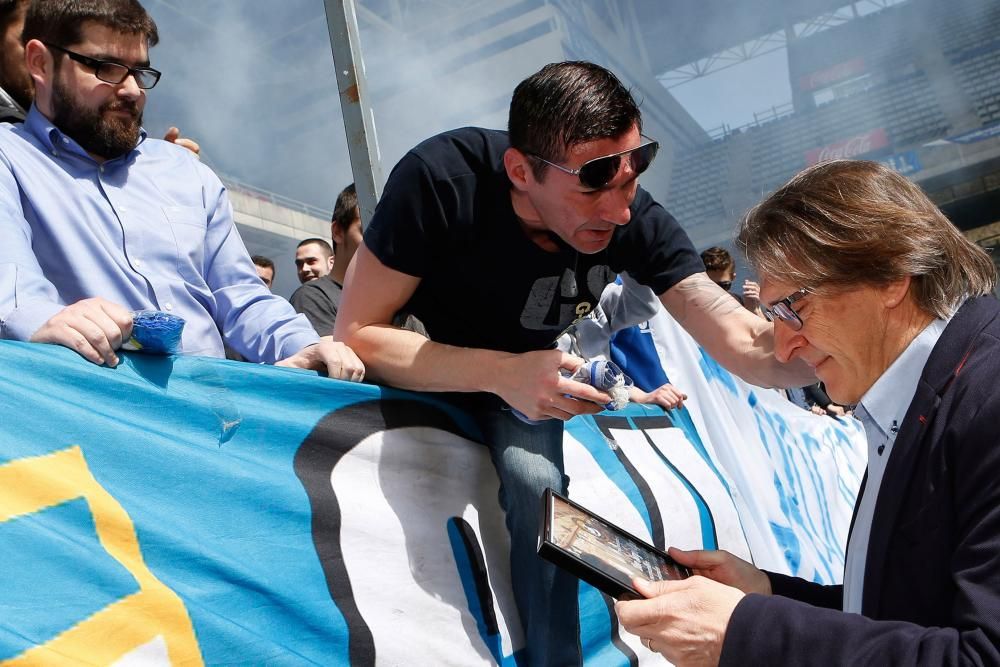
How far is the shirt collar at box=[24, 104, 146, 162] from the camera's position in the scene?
2207mm

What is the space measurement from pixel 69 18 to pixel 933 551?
2.11 meters

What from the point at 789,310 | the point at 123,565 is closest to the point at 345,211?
the point at 123,565

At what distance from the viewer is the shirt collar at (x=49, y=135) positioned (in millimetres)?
2207

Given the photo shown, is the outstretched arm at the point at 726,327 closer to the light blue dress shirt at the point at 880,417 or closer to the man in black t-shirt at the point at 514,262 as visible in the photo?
the man in black t-shirt at the point at 514,262

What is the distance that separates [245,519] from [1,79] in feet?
5.29

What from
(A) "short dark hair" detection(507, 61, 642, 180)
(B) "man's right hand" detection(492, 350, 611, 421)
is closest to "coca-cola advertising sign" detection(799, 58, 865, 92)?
(A) "short dark hair" detection(507, 61, 642, 180)

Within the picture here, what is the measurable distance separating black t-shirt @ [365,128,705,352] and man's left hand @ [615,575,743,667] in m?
0.93

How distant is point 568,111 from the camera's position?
6.97 feet

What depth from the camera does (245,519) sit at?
1.82m

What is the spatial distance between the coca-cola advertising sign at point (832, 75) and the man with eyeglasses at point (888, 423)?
3679 cm

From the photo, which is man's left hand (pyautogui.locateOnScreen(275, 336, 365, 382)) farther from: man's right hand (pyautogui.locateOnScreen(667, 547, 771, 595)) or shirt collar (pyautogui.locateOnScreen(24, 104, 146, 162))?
man's right hand (pyautogui.locateOnScreen(667, 547, 771, 595))

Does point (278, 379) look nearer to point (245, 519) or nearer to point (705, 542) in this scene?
point (245, 519)

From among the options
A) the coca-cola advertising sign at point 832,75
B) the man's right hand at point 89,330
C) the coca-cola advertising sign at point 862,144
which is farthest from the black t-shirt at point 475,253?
the coca-cola advertising sign at point 832,75

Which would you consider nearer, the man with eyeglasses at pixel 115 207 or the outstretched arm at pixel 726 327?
the man with eyeglasses at pixel 115 207
